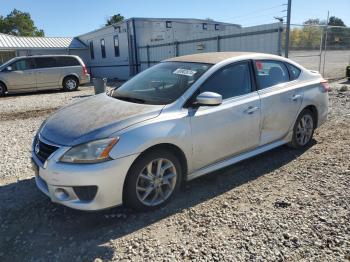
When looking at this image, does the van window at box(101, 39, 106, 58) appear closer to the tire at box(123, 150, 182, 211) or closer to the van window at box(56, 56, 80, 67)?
the van window at box(56, 56, 80, 67)

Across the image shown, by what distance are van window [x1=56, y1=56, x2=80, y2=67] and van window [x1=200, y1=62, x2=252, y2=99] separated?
1270cm

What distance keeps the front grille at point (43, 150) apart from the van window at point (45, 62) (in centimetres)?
1246

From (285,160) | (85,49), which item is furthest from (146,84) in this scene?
(85,49)

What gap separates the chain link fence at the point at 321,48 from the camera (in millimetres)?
12562

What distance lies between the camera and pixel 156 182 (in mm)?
3326

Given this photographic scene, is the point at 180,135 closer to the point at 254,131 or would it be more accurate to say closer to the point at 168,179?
the point at 168,179

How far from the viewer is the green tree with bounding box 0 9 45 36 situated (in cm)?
7038

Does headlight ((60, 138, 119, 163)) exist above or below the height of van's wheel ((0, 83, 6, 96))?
above

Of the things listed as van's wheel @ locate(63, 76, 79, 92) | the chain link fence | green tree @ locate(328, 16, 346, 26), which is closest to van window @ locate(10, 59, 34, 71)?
van's wheel @ locate(63, 76, 79, 92)

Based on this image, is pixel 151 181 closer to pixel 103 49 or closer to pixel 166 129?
pixel 166 129

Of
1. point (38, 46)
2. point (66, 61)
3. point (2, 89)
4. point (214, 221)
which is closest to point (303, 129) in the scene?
point (214, 221)

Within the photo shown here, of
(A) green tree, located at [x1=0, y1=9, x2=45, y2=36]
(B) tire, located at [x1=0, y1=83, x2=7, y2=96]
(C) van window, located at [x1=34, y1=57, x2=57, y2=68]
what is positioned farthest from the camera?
(A) green tree, located at [x1=0, y1=9, x2=45, y2=36]

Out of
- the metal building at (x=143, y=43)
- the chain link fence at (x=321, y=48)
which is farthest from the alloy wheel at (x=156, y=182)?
the chain link fence at (x=321, y=48)

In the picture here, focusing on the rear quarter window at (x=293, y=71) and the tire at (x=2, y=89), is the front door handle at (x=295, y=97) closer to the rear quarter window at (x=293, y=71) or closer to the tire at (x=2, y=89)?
the rear quarter window at (x=293, y=71)
